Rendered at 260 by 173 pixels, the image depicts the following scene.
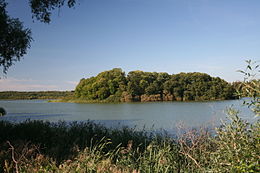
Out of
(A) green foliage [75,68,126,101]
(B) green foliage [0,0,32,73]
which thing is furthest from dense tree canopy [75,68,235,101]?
(B) green foliage [0,0,32,73]

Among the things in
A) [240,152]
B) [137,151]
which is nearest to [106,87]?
[137,151]

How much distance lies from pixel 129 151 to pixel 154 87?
124 feet

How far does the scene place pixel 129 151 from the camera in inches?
172

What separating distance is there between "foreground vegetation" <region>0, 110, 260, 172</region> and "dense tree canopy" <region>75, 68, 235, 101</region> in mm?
34043

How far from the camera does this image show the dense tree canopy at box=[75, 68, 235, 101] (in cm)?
3897

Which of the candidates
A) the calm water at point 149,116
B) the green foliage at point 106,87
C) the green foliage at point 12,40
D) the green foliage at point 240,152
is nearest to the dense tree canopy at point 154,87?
the green foliage at point 106,87

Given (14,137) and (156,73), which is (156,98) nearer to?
(156,73)

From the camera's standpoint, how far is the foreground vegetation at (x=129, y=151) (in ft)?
7.12

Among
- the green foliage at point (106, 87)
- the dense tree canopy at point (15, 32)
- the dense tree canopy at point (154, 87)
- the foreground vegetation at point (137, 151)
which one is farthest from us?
the green foliage at point (106, 87)

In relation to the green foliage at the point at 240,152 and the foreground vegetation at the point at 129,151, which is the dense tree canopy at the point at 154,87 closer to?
the foreground vegetation at the point at 129,151

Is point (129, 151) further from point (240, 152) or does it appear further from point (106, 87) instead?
point (106, 87)

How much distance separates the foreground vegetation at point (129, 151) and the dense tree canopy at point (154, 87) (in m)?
34.0

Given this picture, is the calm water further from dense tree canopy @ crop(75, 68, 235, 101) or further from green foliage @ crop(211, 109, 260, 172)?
dense tree canopy @ crop(75, 68, 235, 101)

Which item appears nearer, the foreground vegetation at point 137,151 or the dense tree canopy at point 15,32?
the foreground vegetation at point 137,151
